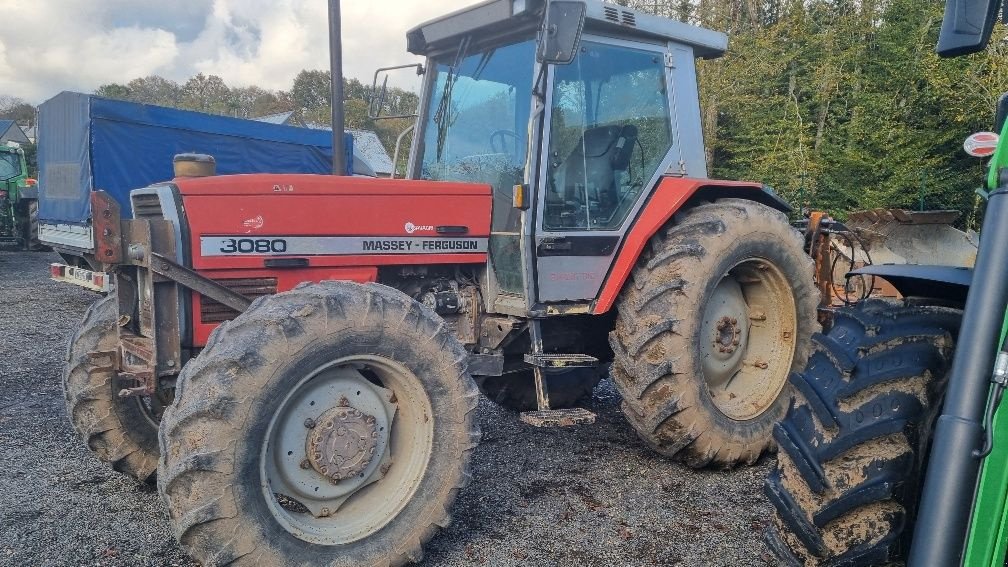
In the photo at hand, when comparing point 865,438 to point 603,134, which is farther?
point 603,134

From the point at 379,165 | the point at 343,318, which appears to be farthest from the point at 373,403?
the point at 379,165

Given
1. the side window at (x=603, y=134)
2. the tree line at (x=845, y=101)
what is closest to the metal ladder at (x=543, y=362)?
the side window at (x=603, y=134)

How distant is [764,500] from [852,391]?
1837 mm

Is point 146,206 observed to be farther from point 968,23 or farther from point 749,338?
point 749,338

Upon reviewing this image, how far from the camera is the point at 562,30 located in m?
3.31

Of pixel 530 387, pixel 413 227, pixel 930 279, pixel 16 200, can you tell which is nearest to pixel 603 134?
pixel 413 227

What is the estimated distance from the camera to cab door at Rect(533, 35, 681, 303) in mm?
3932

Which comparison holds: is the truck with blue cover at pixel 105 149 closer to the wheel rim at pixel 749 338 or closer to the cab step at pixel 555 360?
the cab step at pixel 555 360

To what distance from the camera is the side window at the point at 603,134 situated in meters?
3.96

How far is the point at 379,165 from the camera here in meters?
27.3

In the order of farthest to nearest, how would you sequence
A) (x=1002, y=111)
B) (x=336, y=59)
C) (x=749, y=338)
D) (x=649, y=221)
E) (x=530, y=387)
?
(x=336, y=59)
(x=530, y=387)
(x=749, y=338)
(x=649, y=221)
(x=1002, y=111)

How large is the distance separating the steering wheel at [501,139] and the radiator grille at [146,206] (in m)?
1.79

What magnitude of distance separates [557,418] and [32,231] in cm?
1759

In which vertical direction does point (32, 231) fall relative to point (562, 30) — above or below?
below
